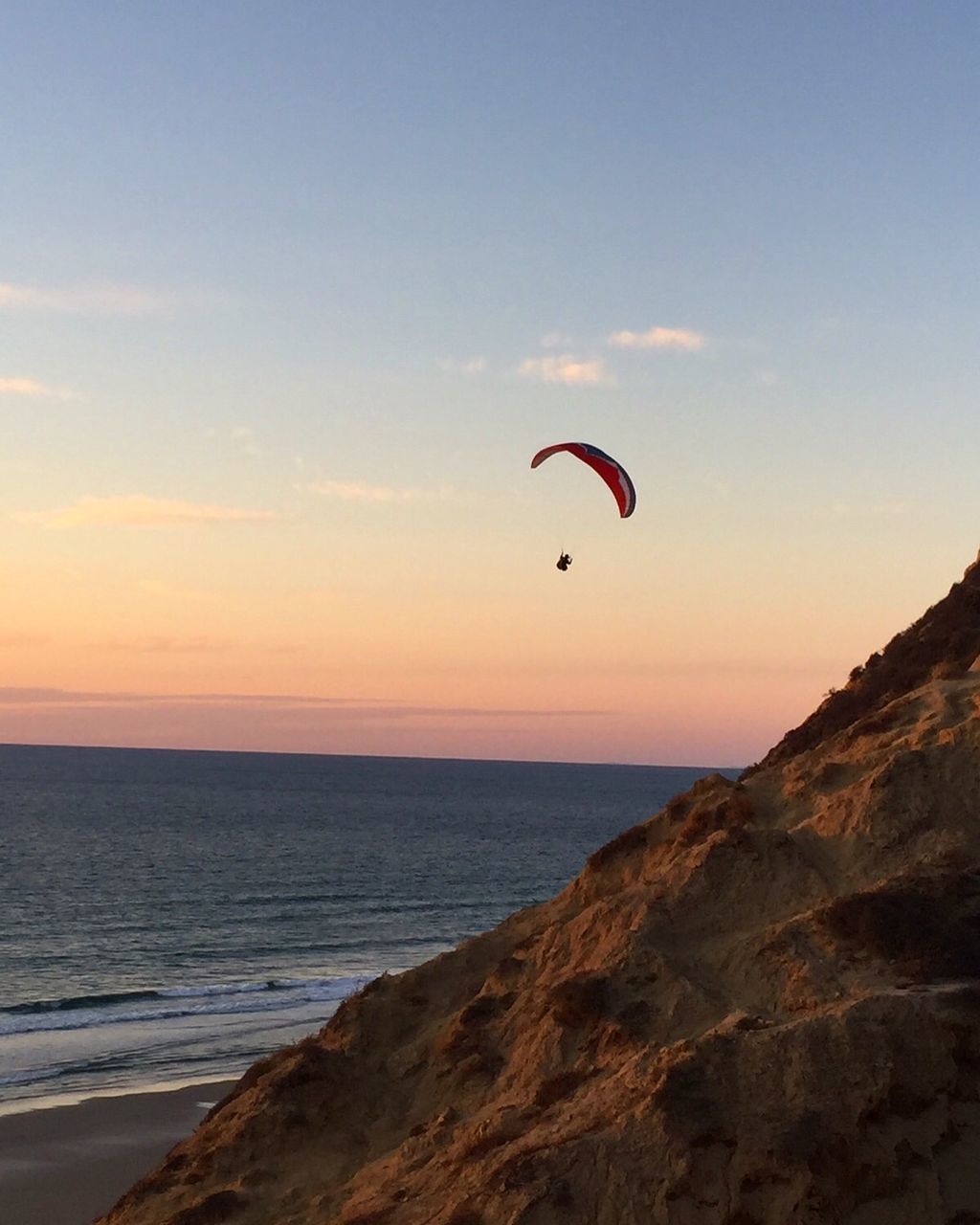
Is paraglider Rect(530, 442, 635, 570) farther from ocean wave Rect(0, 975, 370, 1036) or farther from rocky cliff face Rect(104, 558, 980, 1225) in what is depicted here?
ocean wave Rect(0, 975, 370, 1036)

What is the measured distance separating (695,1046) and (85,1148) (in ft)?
80.4

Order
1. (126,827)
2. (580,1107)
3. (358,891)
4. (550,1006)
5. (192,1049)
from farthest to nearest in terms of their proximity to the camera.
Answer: (126,827)
(358,891)
(192,1049)
(550,1006)
(580,1107)

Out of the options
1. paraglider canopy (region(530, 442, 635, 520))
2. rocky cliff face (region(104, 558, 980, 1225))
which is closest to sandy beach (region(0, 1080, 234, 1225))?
rocky cliff face (region(104, 558, 980, 1225))

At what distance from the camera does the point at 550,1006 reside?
60.2ft

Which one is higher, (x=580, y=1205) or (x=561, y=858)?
(x=580, y=1205)

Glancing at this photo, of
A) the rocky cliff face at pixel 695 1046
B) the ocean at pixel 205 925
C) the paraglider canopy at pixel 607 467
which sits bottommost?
the ocean at pixel 205 925

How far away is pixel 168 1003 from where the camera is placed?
173 feet

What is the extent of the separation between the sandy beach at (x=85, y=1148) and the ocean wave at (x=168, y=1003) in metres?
12.1

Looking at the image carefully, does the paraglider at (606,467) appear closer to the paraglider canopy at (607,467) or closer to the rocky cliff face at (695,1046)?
the paraglider canopy at (607,467)

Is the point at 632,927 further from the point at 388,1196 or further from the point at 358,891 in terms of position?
the point at 358,891

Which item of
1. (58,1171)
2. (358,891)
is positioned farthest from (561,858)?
(58,1171)

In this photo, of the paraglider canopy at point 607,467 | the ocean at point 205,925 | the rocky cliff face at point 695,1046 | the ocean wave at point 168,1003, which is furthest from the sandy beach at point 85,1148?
the paraglider canopy at point 607,467

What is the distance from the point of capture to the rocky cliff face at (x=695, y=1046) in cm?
1395

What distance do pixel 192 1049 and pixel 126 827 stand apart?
10347cm
